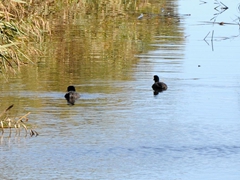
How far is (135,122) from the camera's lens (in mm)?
14195

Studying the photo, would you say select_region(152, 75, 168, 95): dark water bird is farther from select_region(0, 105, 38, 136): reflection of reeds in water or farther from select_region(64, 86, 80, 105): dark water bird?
select_region(0, 105, 38, 136): reflection of reeds in water

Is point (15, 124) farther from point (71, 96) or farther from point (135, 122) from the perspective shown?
point (71, 96)

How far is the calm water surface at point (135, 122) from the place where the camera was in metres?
11.3

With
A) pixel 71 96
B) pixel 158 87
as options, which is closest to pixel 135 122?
pixel 71 96

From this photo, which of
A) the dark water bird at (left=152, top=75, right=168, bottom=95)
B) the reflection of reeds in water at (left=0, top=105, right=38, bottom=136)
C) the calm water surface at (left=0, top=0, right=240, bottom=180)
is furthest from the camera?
the dark water bird at (left=152, top=75, right=168, bottom=95)

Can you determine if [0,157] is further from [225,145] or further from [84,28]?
[84,28]

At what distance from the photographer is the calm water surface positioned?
11266 mm

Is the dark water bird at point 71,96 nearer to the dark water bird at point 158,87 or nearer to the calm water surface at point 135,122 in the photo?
the calm water surface at point 135,122

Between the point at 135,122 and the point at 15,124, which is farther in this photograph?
the point at 135,122

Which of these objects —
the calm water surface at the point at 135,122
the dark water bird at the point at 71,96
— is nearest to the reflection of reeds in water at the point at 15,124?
the calm water surface at the point at 135,122

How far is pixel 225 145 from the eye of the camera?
12.5 meters

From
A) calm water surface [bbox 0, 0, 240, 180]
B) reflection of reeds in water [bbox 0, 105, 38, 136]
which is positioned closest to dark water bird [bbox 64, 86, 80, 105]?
calm water surface [bbox 0, 0, 240, 180]

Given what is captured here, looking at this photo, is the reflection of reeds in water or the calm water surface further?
the reflection of reeds in water

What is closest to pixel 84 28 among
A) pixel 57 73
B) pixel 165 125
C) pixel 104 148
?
pixel 57 73
